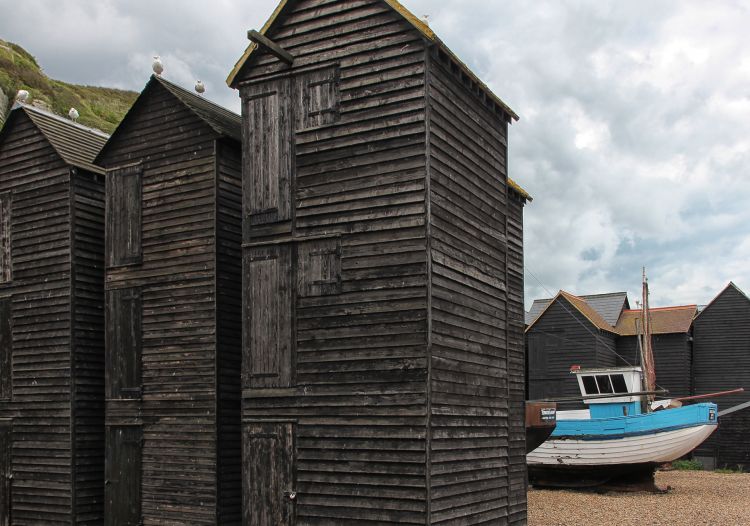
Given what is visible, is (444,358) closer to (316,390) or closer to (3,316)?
(316,390)

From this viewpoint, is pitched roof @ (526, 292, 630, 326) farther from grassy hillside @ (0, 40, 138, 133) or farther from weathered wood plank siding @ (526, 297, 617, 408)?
grassy hillside @ (0, 40, 138, 133)

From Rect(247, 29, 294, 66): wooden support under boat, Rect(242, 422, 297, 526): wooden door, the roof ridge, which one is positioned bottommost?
Rect(242, 422, 297, 526): wooden door

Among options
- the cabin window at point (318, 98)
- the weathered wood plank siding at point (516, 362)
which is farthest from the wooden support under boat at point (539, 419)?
the cabin window at point (318, 98)

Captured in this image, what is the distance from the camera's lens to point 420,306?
42.8 ft

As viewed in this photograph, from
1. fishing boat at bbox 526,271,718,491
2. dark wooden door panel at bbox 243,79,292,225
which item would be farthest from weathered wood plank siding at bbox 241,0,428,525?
fishing boat at bbox 526,271,718,491

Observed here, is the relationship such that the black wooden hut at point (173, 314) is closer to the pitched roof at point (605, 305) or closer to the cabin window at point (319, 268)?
the cabin window at point (319, 268)

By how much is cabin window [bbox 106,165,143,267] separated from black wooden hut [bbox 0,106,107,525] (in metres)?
Result: 1.39

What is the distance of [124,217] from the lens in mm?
18031

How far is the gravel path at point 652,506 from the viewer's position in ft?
70.4

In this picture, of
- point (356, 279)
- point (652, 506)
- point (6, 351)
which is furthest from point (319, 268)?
point (652, 506)

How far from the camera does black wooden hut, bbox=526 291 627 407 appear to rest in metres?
39.3

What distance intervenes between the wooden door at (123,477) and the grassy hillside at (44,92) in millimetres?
41022

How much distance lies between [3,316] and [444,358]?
41.7 ft

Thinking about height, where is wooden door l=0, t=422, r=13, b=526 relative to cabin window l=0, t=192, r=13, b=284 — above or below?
below
